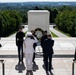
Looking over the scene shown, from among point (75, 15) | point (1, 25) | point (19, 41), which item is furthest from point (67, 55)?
point (75, 15)

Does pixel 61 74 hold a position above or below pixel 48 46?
below

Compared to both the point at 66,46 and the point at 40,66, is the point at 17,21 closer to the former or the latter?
the point at 66,46

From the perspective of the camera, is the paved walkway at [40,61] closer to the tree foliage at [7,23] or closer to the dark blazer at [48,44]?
the dark blazer at [48,44]

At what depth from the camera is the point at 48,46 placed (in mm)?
9625

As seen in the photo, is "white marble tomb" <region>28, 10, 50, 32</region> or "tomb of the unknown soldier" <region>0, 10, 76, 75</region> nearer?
"tomb of the unknown soldier" <region>0, 10, 76, 75</region>

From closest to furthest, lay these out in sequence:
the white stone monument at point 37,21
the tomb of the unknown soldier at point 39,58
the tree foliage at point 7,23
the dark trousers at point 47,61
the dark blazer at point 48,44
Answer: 1. the dark blazer at point 48,44
2. the dark trousers at point 47,61
3. the tomb of the unknown soldier at point 39,58
4. the white stone monument at point 37,21
5. the tree foliage at point 7,23

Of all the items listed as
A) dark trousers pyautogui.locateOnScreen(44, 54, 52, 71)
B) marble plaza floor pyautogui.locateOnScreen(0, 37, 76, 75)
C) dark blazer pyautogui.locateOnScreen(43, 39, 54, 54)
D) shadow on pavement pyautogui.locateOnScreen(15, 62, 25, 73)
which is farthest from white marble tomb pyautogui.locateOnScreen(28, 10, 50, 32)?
dark blazer pyautogui.locateOnScreen(43, 39, 54, 54)

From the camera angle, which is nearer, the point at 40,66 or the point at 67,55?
the point at 40,66

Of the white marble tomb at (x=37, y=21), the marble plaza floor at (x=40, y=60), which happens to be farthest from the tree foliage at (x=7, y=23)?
the marble plaza floor at (x=40, y=60)

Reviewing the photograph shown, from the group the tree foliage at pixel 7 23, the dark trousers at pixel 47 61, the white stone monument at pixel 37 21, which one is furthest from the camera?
the tree foliage at pixel 7 23

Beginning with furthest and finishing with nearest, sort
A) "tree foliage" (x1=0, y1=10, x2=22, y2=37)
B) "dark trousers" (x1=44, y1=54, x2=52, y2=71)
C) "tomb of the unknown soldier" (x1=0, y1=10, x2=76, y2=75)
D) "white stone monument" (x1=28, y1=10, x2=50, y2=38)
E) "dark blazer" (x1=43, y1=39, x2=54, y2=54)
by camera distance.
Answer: "tree foliage" (x1=0, y1=10, x2=22, y2=37) → "white stone monument" (x1=28, y1=10, x2=50, y2=38) → "tomb of the unknown soldier" (x1=0, y1=10, x2=76, y2=75) → "dark trousers" (x1=44, y1=54, x2=52, y2=71) → "dark blazer" (x1=43, y1=39, x2=54, y2=54)

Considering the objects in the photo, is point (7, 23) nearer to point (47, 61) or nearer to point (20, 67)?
point (20, 67)

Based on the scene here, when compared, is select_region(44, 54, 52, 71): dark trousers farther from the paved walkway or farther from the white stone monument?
the white stone monument

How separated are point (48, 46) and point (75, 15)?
31399mm
